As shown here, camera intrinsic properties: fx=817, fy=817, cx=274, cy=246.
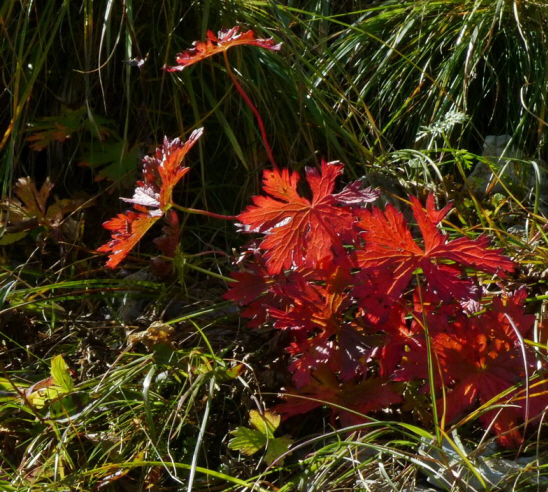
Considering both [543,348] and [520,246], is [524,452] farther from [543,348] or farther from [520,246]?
[520,246]

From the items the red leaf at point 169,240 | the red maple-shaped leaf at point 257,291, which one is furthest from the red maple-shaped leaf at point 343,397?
the red leaf at point 169,240

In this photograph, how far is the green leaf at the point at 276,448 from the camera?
1.67 metres

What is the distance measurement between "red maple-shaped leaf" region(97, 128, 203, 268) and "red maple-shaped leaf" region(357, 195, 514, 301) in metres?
0.46

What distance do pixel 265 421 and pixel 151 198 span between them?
592mm

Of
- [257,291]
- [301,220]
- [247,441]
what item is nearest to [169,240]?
[257,291]

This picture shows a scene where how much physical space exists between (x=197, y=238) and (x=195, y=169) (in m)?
0.29

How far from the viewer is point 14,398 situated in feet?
6.08

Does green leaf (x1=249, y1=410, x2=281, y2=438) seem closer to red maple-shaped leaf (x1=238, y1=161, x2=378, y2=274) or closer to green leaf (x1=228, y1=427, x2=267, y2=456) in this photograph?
green leaf (x1=228, y1=427, x2=267, y2=456)

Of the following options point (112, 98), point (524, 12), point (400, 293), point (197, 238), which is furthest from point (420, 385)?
point (524, 12)

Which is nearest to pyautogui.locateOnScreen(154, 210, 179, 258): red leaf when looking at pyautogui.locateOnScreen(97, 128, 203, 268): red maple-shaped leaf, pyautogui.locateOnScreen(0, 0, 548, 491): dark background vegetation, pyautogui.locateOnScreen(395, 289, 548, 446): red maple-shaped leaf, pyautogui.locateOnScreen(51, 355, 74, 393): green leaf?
pyautogui.locateOnScreen(0, 0, 548, 491): dark background vegetation

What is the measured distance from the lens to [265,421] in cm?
173

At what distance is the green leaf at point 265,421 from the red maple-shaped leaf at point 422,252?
36 centimetres

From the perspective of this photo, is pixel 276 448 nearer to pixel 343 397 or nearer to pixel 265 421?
pixel 265 421

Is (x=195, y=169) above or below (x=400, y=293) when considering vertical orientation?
below
